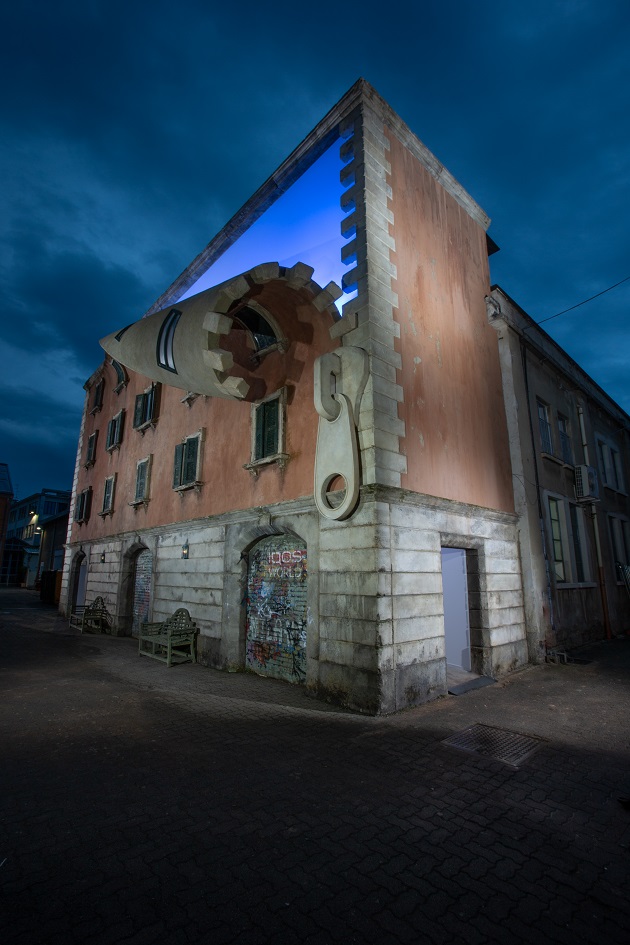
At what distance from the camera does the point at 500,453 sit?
10.9 m

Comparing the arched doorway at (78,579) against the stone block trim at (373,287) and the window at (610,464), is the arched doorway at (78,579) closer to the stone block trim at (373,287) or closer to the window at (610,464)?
Result: the stone block trim at (373,287)

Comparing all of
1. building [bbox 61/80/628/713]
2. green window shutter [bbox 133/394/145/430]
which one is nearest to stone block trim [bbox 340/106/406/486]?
building [bbox 61/80/628/713]

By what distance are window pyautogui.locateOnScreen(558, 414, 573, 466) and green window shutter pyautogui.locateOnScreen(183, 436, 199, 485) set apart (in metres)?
11.1

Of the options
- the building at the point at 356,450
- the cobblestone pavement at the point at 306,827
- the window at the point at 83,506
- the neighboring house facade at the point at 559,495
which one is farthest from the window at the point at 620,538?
the window at the point at 83,506

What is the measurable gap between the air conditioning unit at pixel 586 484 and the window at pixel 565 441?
42 cm

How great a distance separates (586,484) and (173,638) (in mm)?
12517

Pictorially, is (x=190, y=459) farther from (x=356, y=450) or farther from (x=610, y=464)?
(x=610, y=464)

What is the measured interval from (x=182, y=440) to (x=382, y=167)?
8.82 metres

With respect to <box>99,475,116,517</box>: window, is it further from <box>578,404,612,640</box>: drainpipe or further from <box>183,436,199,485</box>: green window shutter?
<box>578,404,612,640</box>: drainpipe

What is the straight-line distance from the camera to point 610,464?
17.7 meters

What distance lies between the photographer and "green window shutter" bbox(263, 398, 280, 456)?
9.76 m

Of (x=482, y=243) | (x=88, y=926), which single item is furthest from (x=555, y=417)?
(x=88, y=926)

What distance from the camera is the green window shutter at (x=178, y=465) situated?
13078 mm

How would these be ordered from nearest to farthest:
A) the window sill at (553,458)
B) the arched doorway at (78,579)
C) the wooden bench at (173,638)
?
the wooden bench at (173,638) → the window sill at (553,458) → the arched doorway at (78,579)
